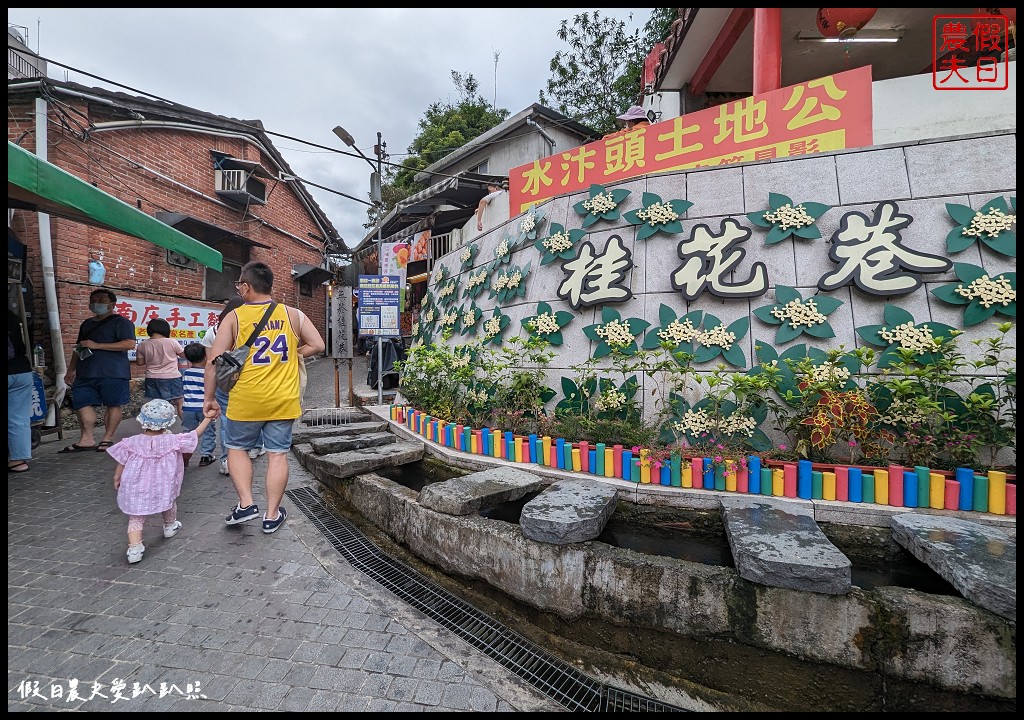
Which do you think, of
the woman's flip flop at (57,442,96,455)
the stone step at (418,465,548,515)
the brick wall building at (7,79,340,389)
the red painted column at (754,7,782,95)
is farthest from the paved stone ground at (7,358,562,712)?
the red painted column at (754,7,782,95)

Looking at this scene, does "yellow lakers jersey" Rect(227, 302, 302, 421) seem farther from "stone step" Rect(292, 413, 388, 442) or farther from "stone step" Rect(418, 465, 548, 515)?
"stone step" Rect(292, 413, 388, 442)

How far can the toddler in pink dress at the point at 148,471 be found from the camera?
2924 millimetres

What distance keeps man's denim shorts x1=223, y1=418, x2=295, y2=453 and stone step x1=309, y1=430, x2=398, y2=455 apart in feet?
4.39

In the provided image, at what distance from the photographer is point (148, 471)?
3.02 m

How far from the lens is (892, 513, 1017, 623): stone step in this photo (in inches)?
72.3

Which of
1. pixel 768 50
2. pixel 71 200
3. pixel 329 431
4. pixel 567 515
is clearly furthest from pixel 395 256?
pixel 567 515

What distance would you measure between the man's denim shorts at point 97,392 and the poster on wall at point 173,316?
216 cm

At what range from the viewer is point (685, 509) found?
3.33 meters

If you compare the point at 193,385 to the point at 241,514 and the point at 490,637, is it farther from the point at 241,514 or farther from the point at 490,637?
the point at 490,637

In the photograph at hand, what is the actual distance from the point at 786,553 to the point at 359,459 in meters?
3.57

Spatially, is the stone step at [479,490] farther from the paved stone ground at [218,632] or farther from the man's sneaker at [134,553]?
the man's sneaker at [134,553]

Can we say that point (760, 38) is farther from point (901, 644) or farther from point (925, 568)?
point (901, 644)

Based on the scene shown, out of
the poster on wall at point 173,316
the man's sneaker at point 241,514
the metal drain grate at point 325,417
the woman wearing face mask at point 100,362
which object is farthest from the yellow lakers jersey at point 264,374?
the poster on wall at point 173,316

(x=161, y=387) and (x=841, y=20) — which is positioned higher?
(x=841, y=20)
